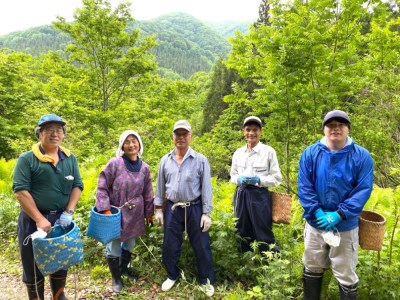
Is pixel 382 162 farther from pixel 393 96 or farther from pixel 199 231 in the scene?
pixel 199 231

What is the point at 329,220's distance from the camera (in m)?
2.85

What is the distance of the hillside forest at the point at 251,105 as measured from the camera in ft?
13.4

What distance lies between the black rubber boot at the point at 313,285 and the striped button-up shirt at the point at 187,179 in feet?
4.37

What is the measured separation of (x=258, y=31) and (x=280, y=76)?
1.38 meters

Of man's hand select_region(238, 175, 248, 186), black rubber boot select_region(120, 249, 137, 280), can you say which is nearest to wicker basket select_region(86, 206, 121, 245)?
black rubber boot select_region(120, 249, 137, 280)

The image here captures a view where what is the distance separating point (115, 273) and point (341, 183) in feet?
9.79

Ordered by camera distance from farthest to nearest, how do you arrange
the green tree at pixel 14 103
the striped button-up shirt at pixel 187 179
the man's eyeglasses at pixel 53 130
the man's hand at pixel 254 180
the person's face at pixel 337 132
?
the green tree at pixel 14 103
the man's hand at pixel 254 180
the striped button-up shirt at pixel 187 179
the man's eyeglasses at pixel 53 130
the person's face at pixel 337 132

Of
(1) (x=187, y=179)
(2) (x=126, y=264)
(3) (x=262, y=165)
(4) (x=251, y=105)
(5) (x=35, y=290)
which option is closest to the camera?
(5) (x=35, y=290)

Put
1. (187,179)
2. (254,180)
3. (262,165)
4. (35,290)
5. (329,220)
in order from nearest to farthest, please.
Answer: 1. (329,220)
2. (35,290)
3. (187,179)
4. (254,180)
5. (262,165)

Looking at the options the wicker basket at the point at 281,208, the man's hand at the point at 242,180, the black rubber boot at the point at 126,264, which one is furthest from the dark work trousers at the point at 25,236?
the wicker basket at the point at 281,208

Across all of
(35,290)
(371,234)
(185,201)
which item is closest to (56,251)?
(35,290)

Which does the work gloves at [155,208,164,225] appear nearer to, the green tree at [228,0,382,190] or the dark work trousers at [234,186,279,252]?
the dark work trousers at [234,186,279,252]

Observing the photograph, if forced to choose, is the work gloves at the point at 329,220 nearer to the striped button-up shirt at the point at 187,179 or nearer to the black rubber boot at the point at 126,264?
the striped button-up shirt at the point at 187,179

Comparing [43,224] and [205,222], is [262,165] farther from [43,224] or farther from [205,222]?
[43,224]
